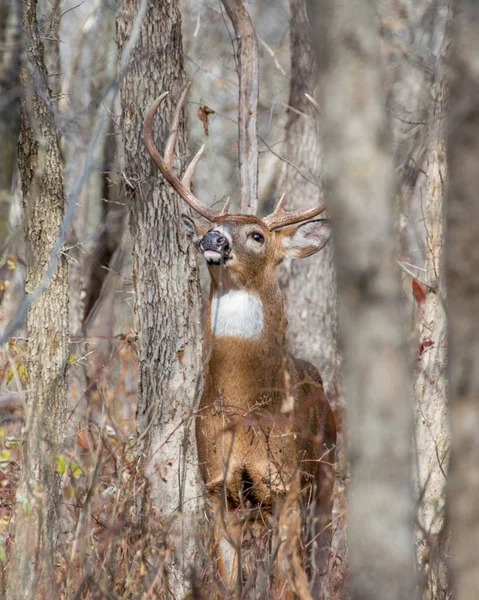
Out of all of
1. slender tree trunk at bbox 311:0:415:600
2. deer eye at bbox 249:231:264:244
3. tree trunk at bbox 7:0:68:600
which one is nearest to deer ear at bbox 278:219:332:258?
deer eye at bbox 249:231:264:244

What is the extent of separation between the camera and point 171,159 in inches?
299

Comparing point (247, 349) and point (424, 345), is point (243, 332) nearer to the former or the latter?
point (247, 349)

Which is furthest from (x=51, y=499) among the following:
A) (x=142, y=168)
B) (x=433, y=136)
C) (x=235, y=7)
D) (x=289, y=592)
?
(x=235, y=7)

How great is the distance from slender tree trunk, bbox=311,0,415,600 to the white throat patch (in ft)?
12.0

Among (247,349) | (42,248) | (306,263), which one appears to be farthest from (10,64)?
(306,263)

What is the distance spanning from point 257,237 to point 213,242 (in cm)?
58

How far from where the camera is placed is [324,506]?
7246 millimetres

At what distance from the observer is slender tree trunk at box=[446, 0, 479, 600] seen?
3354 mm

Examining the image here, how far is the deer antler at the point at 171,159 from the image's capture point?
7.48m

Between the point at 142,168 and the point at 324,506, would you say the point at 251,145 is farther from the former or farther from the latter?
the point at 324,506

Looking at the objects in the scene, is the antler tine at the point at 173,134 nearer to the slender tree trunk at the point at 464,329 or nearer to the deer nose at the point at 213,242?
the deer nose at the point at 213,242

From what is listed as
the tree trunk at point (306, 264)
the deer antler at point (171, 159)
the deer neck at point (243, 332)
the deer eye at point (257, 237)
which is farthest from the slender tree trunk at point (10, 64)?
the tree trunk at point (306, 264)

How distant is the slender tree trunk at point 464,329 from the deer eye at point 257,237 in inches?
163

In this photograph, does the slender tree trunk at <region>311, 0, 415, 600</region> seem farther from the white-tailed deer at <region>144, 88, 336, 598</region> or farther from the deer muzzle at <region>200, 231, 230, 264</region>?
the deer muzzle at <region>200, 231, 230, 264</region>
